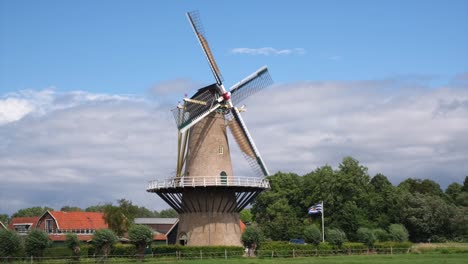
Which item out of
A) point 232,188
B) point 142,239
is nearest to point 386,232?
point 232,188

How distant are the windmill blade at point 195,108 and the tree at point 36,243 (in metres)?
12.0

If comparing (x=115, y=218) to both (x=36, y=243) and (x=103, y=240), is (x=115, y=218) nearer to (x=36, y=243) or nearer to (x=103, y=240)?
(x=103, y=240)

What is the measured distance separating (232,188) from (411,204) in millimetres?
31941

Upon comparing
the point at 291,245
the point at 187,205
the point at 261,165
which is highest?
the point at 261,165

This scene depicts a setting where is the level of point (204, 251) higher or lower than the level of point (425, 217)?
lower

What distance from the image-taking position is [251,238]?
4506 cm

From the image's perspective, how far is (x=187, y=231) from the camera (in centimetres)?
4522

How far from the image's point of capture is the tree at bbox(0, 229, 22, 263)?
38.2 m

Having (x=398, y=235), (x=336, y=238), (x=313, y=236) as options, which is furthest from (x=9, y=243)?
(x=398, y=235)

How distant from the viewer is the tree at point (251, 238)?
45.1 m

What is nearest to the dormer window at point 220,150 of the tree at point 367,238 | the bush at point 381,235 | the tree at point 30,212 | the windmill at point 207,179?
the windmill at point 207,179

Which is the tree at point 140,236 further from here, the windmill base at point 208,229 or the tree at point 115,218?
the tree at point 115,218

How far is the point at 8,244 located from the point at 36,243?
66.4 inches

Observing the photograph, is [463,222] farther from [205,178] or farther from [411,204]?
[205,178]
